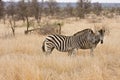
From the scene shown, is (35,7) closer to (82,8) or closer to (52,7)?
(82,8)

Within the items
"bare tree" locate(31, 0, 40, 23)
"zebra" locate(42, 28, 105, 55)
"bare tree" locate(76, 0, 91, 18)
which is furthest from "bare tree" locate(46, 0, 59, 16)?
"zebra" locate(42, 28, 105, 55)

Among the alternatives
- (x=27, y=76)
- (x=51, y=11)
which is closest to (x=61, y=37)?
(x=27, y=76)

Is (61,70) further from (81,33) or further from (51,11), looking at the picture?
(51,11)

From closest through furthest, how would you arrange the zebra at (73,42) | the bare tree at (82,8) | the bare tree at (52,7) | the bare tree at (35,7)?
1. the zebra at (73,42)
2. the bare tree at (35,7)
3. the bare tree at (82,8)
4. the bare tree at (52,7)

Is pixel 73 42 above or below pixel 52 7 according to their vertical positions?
above

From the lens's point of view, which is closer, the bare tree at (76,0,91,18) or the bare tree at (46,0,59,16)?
the bare tree at (76,0,91,18)

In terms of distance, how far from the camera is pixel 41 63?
719 cm

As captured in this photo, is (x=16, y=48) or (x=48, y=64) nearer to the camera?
(x=48, y=64)

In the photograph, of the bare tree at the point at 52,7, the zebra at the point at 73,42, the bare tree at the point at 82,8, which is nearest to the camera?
the zebra at the point at 73,42

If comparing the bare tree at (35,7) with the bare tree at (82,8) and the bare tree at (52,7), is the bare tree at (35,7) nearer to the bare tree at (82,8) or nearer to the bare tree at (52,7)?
the bare tree at (82,8)

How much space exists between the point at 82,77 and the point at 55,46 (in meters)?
Answer: 3.87

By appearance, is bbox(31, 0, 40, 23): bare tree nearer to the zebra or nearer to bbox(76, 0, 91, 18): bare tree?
bbox(76, 0, 91, 18): bare tree

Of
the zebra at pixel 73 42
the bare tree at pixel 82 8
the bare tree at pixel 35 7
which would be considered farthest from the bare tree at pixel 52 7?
the zebra at pixel 73 42

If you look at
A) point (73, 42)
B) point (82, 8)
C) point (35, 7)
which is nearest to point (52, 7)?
point (82, 8)
